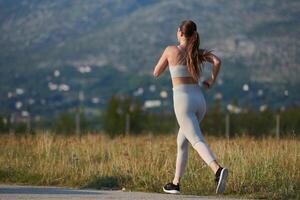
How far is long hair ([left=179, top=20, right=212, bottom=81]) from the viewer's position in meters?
12.0

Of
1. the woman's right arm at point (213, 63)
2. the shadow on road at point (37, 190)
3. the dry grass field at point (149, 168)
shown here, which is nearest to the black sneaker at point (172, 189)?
the dry grass field at point (149, 168)

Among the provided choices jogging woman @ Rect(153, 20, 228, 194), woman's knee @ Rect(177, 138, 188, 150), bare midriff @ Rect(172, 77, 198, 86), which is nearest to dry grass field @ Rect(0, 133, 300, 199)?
woman's knee @ Rect(177, 138, 188, 150)

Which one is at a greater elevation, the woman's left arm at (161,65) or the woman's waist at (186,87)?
the woman's left arm at (161,65)

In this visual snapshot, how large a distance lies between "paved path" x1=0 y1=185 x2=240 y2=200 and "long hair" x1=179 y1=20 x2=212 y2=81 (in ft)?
4.97

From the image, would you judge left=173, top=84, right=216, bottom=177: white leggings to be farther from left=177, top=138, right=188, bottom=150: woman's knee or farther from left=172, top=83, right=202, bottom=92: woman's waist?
left=177, top=138, right=188, bottom=150: woman's knee

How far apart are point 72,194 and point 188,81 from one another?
6.62 ft

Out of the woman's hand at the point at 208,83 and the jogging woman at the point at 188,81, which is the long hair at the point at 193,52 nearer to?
the jogging woman at the point at 188,81

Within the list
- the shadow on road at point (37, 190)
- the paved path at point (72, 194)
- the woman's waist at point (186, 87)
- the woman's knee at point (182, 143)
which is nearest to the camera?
the paved path at point (72, 194)

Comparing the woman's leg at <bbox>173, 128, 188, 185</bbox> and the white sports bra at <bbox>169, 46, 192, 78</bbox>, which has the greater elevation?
the white sports bra at <bbox>169, 46, 192, 78</bbox>

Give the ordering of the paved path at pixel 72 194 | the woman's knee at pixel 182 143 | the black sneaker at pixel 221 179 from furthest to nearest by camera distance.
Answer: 1. the woman's knee at pixel 182 143
2. the paved path at pixel 72 194
3. the black sneaker at pixel 221 179

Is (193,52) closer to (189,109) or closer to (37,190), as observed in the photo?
(189,109)

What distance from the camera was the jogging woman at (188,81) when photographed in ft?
39.1

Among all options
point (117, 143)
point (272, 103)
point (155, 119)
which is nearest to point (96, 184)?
point (117, 143)

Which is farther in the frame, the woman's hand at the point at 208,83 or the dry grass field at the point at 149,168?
the dry grass field at the point at 149,168
